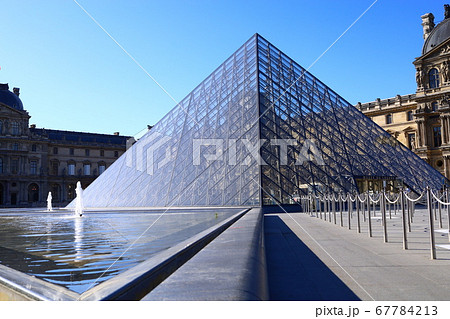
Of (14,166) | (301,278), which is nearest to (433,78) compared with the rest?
(301,278)

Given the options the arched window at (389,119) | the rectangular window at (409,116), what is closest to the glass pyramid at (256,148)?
the rectangular window at (409,116)

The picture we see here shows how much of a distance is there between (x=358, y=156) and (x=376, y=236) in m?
15.9

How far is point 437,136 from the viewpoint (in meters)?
50.8

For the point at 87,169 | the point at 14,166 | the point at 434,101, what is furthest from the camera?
the point at 87,169

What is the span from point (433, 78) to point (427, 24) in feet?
37.5

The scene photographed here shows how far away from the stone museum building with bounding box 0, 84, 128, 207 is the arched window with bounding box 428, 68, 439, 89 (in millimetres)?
54510

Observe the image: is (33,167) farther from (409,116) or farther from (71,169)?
(409,116)

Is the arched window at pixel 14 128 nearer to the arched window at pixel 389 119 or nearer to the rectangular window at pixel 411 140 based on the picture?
the arched window at pixel 389 119

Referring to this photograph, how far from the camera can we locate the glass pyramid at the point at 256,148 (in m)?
19.4

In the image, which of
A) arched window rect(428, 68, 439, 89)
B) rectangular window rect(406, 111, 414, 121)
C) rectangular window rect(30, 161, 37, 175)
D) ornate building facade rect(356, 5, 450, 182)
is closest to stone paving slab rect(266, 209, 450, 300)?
ornate building facade rect(356, 5, 450, 182)

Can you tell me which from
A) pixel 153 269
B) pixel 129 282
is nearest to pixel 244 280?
pixel 129 282

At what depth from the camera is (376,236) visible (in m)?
7.99

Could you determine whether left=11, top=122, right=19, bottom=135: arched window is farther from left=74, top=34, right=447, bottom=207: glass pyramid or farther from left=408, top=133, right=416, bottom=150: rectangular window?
left=408, top=133, right=416, bottom=150: rectangular window

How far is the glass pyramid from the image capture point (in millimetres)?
19375
